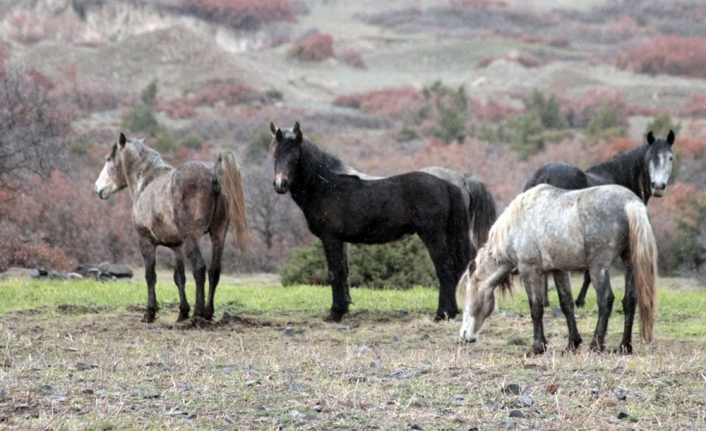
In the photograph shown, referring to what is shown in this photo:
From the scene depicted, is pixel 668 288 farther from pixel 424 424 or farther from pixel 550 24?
pixel 550 24

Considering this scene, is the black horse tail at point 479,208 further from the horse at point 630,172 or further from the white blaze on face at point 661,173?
the white blaze on face at point 661,173

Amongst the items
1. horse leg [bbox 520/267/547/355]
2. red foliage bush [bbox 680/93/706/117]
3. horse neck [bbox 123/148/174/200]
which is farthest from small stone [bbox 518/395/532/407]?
red foliage bush [bbox 680/93/706/117]

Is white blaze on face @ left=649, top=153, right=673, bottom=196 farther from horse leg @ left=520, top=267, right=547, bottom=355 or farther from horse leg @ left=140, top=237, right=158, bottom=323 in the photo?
horse leg @ left=140, top=237, right=158, bottom=323

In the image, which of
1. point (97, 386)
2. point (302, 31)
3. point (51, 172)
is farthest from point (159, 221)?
point (302, 31)

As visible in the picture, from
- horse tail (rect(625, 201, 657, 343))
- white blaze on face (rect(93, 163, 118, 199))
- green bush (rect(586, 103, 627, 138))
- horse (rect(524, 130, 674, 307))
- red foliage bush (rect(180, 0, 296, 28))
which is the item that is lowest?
horse tail (rect(625, 201, 657, 343))

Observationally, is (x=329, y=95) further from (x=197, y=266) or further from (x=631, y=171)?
(x=197, y=266)

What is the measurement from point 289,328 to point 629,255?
13.3 feet

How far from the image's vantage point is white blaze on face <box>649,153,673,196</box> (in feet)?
41.2

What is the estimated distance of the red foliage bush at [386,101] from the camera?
2003 inches

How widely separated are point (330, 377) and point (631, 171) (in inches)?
282

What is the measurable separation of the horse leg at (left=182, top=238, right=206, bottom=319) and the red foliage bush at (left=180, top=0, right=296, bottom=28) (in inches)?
2576

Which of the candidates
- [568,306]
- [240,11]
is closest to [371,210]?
[568,306]

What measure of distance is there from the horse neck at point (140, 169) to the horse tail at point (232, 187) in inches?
46.0

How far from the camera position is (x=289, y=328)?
1140cm
